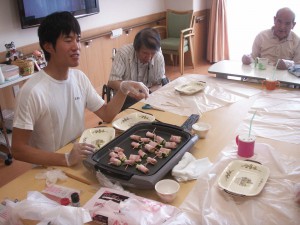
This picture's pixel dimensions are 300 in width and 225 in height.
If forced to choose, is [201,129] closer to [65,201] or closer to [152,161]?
[152,161]

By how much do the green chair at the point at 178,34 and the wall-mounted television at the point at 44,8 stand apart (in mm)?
1420

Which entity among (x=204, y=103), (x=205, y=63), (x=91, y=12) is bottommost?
(x=205, y=63)

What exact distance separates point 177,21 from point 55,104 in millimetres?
3685

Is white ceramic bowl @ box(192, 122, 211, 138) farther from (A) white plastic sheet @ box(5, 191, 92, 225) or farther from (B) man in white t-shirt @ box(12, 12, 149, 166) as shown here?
(A) white plastic sheet @ box(5, 191, 92, 225)

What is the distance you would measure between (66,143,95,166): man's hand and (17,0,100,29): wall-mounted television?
2.01m

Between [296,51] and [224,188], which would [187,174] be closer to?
[224,188]

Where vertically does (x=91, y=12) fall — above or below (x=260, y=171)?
above

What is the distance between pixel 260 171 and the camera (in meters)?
1.20

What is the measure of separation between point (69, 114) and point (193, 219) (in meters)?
0.91

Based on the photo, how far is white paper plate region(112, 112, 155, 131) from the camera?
162 cm

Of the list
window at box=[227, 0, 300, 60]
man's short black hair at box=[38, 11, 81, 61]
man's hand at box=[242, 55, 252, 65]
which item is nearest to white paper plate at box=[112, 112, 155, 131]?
man's short black hair at box=[38, 11, 81, 61]

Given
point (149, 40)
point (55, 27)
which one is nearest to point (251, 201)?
point (55, 27)

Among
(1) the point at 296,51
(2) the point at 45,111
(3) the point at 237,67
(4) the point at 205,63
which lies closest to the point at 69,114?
(2) the point at 45,111

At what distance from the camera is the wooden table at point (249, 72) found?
2.14m
